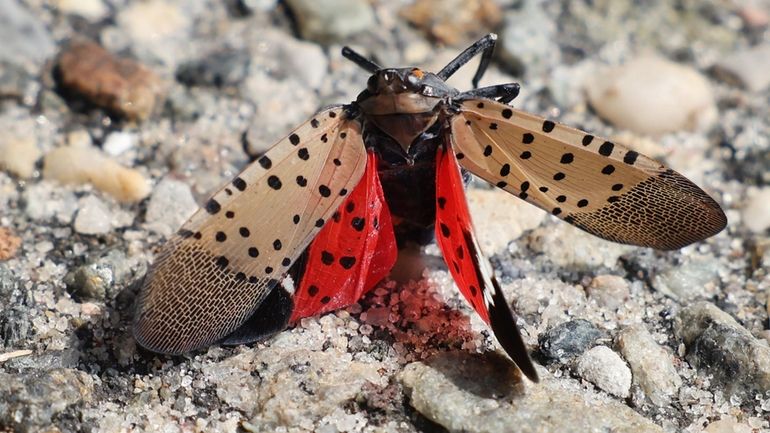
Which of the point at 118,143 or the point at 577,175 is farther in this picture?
the point at 118,143

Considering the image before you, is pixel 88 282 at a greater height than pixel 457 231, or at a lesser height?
lesser

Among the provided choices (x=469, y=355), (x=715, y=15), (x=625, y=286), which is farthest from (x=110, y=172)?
(x=715, y=15)

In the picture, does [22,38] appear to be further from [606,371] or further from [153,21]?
[606,371]

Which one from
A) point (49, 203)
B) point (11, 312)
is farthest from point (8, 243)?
point (11, 312)

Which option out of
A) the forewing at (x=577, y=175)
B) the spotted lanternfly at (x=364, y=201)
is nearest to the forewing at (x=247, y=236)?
the spotted lanternfly at (x=364, y=201)

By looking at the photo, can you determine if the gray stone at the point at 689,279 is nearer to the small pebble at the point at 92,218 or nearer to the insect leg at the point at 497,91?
the insect leg at the point at 497,91

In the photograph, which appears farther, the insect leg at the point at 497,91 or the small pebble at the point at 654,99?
the small pebble at the point at 654,99

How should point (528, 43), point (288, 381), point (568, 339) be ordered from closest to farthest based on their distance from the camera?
1. point (288, 381)
2. point (568, 339)
3. point (528, 43)
